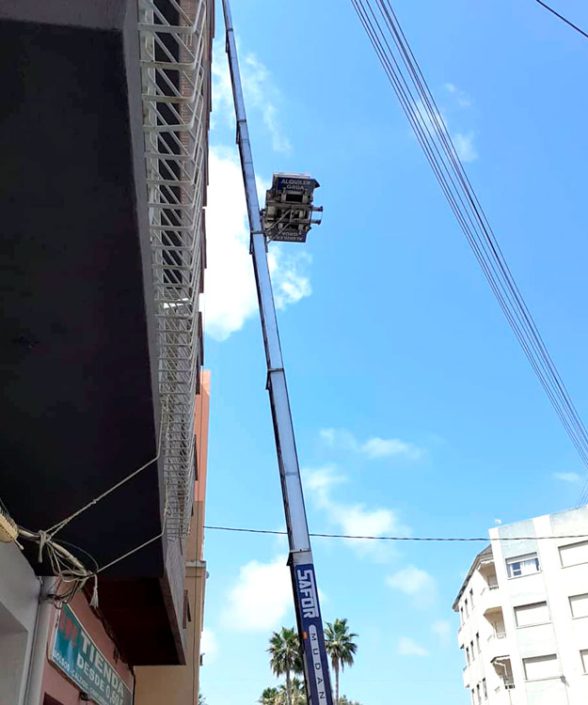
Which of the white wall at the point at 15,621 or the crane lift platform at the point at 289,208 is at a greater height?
the crane lift platform at the point at 289,208

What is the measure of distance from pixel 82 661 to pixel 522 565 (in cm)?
3490

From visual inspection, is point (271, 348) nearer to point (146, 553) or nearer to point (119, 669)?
point (146, 553)

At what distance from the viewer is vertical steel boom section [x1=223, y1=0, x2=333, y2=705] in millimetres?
6484

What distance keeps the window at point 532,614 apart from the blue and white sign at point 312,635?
32995 mm

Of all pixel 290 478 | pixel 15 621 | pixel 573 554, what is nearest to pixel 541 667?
pixel 573 554

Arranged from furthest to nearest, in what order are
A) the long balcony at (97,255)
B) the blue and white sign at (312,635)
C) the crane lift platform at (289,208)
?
the crane lift platform at (289,208) → the blue and white sign at (312,635) → the long balcony at (97,255)

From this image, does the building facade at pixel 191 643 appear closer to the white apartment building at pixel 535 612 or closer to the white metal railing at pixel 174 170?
the white metal railing at pixel 174 170

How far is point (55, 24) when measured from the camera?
6.95ft

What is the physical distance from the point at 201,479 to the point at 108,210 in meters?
14.8

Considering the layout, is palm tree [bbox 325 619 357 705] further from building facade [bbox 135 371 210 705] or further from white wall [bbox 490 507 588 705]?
building facade [bbox 135 371 210 705]

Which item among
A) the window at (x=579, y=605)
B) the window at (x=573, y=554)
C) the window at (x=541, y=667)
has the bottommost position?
the window at (x=541, y=667)

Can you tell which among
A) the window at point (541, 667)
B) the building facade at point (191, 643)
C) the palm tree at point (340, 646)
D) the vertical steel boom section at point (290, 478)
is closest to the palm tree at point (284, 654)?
the palm tree at point (340, 646)

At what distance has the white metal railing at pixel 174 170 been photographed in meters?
2.84

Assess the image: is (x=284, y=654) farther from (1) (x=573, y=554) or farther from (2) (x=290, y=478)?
(2) (x=290, y=478)
